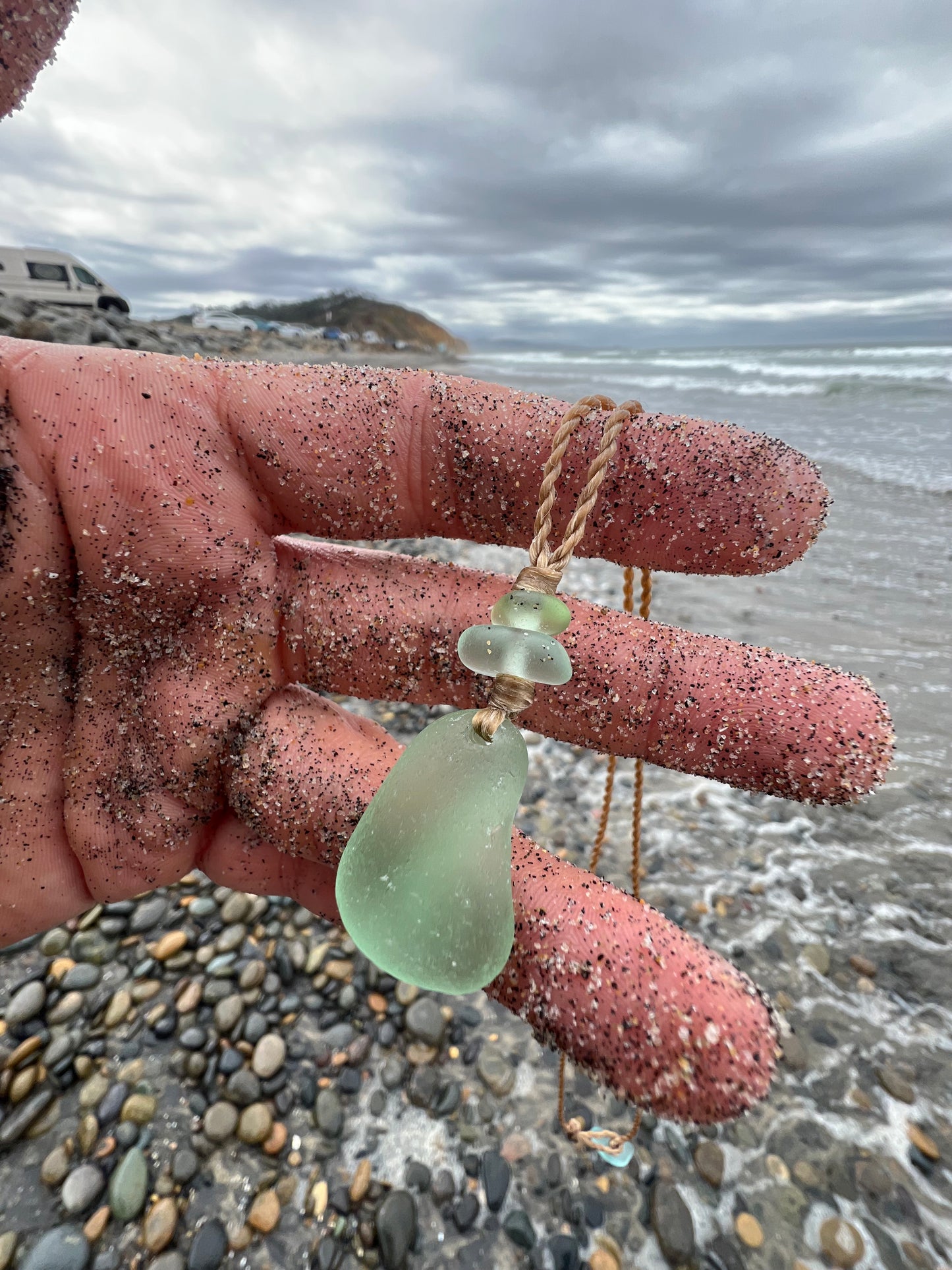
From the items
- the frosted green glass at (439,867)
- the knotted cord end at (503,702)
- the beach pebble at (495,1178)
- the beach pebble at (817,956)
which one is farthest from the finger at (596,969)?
the beach pebble at (817,956)

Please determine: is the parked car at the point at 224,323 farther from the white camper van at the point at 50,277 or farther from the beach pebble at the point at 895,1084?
the beach pebble at the point at 895,1084

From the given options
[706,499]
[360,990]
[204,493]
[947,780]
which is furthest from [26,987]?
[947,780]

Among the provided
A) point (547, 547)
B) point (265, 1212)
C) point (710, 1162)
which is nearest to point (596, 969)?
point (547, 547)

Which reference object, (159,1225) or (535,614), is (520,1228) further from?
(535,614)

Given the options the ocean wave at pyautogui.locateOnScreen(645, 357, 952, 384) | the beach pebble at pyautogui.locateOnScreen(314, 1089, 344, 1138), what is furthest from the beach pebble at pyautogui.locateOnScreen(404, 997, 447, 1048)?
the ocean wave at pyautogui.locateOnScreen(645, 357, 952, 384)

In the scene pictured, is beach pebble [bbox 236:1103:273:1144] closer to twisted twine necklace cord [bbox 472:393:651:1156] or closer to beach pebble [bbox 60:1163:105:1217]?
beach pebble [bbox 60:1163:105:1217]

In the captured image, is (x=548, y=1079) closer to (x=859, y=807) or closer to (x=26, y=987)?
(x=26, y=987)

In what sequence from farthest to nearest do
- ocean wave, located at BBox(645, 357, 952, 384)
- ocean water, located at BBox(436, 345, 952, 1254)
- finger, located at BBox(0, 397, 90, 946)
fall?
ocean wave, located at BBox(645, 357, 952, 384)
ocean water, located at BBox(436, 345, 952, 1254)
finger, located at BBox(0, 397, 90, 946)

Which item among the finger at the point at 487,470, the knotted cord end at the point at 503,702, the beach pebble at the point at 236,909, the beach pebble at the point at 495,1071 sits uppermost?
the finger at the point at 487,470
